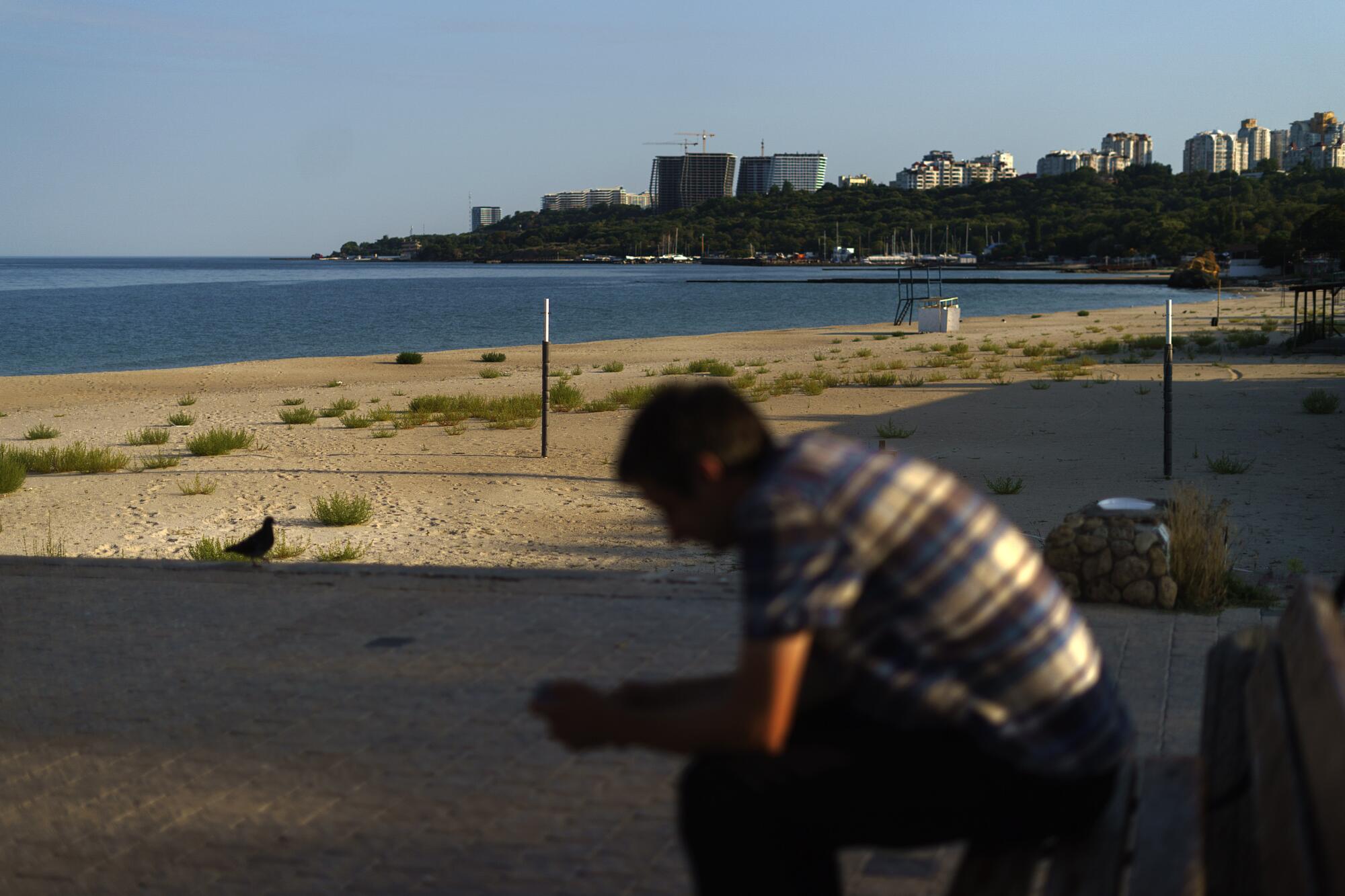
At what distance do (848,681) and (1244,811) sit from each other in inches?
35.2

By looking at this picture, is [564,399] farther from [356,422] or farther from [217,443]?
[217,443]

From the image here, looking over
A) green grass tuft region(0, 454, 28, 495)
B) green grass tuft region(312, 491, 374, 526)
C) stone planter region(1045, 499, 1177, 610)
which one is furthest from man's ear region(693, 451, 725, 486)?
green grass tuft region(0, 454, 28, 495)

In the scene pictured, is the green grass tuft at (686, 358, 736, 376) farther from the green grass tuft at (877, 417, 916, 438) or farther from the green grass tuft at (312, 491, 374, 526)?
the green grass tuft at (312, 491, 374, 526)

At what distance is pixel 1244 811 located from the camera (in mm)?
2490

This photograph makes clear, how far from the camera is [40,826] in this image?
12.9 ft

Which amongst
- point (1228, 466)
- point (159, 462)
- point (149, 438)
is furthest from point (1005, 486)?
point (149, 438)

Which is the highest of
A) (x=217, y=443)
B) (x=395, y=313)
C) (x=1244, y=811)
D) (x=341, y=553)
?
(x=395, y=313)

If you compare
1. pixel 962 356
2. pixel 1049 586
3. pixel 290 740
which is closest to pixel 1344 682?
pixel 1049 586

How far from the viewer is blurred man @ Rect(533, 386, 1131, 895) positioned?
1944 millimetres

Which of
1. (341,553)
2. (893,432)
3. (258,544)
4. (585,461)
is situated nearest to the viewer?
(258,544)

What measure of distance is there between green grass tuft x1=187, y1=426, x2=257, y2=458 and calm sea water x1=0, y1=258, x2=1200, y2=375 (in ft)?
85.1

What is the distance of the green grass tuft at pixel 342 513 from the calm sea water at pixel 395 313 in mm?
31770

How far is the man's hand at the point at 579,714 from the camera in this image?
2.16 meters

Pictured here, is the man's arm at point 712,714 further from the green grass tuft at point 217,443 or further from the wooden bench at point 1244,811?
the green grass tuft at point 217,443
